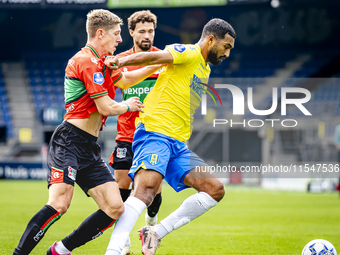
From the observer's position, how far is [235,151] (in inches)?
Result: 757

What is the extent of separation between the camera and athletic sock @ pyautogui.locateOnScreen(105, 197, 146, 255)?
337 cm

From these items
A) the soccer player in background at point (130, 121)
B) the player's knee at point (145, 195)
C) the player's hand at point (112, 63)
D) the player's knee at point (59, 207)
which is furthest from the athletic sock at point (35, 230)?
the soccer player in background at point (130, 121)

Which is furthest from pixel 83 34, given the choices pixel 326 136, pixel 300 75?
pixel 326 136

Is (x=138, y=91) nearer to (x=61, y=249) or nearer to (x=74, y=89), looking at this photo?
(x=74, y=89)

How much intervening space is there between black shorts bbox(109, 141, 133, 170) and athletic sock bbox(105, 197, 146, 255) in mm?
1320

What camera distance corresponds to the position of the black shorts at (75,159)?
140 inches

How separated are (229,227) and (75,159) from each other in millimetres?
3928

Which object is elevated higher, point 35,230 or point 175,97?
point 175,97

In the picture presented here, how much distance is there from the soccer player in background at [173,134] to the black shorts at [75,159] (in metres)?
0.34

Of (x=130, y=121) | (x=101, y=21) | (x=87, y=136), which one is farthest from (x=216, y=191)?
(x=101, y=21)

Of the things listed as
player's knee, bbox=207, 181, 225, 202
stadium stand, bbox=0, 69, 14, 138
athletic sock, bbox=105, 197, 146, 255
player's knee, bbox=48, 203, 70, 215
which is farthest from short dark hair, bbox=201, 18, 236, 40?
stadium stand, bbox=0, 69, 14, 138

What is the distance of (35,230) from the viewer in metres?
3.41

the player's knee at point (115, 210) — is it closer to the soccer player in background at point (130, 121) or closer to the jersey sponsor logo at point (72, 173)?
the jersey sponsor logo at point (72, 173)

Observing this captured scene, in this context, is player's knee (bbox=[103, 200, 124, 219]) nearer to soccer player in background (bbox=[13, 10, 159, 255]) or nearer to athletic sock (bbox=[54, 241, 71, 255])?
soccer player in background (bbox=[13, 10, 159, 255])
